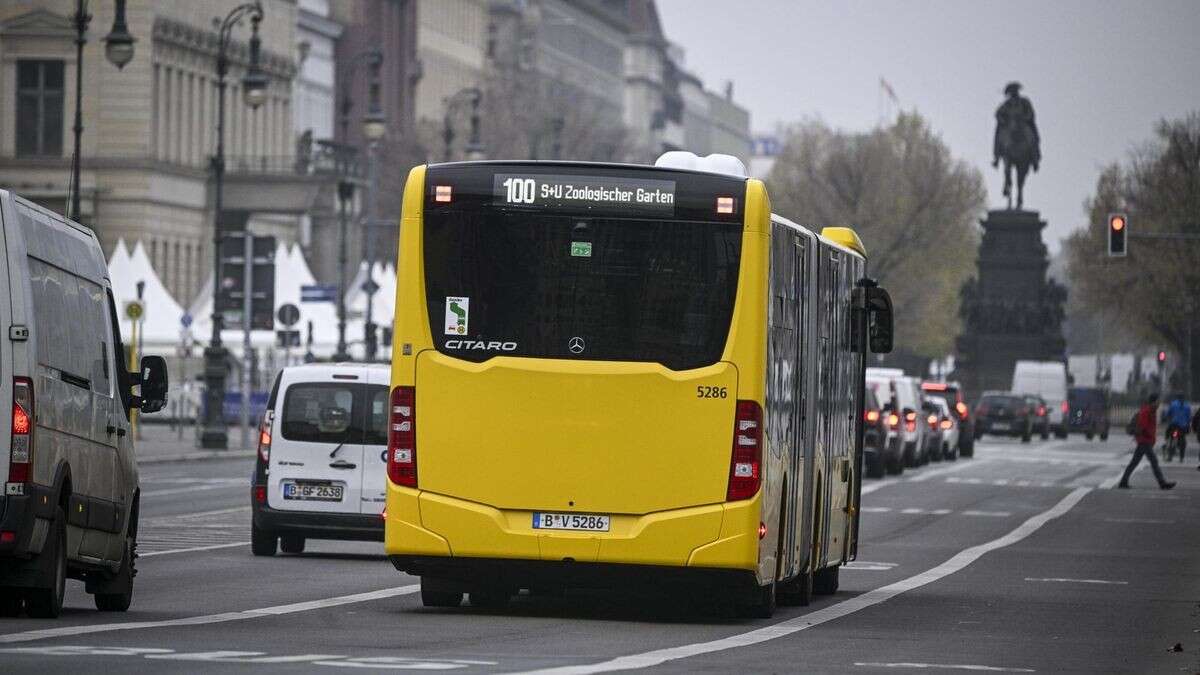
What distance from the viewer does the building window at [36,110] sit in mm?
100750

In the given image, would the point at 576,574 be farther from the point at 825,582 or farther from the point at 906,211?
the point at 906,211

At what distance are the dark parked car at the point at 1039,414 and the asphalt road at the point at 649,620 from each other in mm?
54238

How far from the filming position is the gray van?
1559 centimetres

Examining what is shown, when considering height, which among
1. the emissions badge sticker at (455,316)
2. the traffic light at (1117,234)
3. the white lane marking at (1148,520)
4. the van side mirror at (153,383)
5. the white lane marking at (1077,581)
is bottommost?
the white lane marking at (1077,581)

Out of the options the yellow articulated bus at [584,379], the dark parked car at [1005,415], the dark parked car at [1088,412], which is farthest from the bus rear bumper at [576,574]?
the dark parked car at [1088,412]

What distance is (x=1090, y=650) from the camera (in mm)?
17125

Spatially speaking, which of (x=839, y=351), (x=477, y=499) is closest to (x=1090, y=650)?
(x=477, y=499)

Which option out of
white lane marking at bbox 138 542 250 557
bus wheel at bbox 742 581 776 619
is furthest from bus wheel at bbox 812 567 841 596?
white lane marking at bbox 138 542 250 557

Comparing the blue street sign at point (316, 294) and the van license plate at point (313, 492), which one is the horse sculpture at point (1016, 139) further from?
the van license plate at point (313, 492)

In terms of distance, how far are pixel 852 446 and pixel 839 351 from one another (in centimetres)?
155

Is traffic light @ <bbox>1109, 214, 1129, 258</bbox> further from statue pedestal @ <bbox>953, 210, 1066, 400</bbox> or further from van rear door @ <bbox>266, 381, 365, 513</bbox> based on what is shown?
statue pedestal @ <bbox>953, 210, 1066, 400</bbox>

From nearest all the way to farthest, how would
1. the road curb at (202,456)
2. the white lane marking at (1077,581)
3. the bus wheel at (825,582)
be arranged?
the bus wheel at (825,582), the white lane marking at (1077,581), the road curb at (202,456)

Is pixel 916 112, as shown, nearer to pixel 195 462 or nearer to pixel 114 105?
pixel 114 105

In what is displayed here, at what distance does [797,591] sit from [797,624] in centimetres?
227
